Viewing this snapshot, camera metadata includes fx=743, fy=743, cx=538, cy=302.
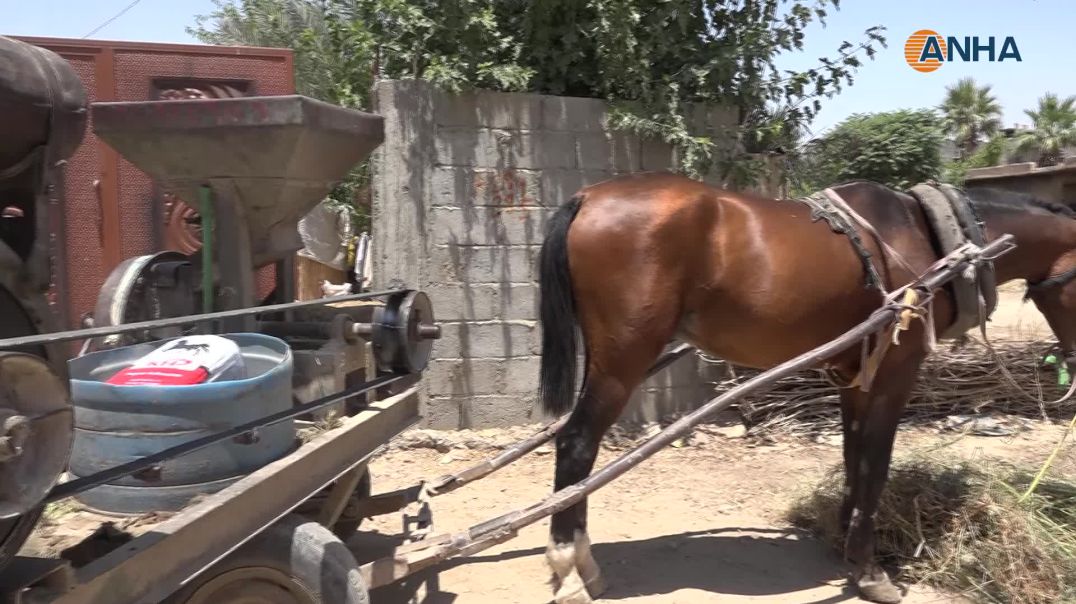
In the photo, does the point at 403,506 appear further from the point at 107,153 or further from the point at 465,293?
the point at 107,153

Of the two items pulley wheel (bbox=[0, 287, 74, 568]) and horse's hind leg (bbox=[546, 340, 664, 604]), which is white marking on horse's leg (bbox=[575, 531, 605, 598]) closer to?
horse's hind leg (bbox=[546, 340, 664, 604])

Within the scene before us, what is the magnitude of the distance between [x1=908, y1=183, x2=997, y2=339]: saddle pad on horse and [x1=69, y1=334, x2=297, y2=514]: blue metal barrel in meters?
3.02

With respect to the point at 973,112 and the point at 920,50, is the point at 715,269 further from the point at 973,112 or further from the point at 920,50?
the point at 973,112

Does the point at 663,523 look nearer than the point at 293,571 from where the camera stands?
No

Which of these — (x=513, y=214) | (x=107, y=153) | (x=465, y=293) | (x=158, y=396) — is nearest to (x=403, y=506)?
(x=158, y=396)

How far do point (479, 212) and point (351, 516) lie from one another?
8.17 feet

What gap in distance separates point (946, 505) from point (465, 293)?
316cm

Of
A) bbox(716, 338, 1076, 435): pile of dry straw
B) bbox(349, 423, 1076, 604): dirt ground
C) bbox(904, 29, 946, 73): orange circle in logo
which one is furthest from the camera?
bbox(904, 29, 946, 73): orange circle in logo

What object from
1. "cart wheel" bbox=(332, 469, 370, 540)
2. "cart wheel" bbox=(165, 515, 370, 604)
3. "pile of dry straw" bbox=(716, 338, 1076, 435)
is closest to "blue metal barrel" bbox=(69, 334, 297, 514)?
"cart wheel" bbox=(165, 515, 370, 604)

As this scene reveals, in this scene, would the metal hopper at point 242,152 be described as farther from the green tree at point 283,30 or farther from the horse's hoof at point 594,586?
the green tree at point 283,30

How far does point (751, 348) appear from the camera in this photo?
11.4 ft

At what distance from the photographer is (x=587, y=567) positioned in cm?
333

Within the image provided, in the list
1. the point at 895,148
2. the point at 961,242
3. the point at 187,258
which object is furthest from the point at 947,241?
the point at 895,148

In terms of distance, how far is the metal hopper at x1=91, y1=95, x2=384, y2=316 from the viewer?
2645 millimetres
